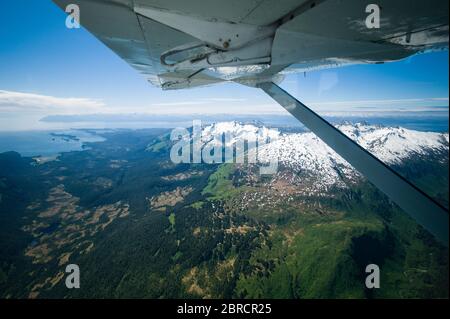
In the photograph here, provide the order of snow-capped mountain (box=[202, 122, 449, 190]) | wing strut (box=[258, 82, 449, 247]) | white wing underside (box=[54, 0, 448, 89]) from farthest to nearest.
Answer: snow-capped mountain (box=[202, 122, 449, 190]), wing strut (box=[258, 82, 449, 247]), white wing underside (box=[54, 0, 448, 89])

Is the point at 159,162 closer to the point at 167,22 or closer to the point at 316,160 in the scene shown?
the point at 316,160

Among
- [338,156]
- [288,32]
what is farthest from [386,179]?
[338,156]

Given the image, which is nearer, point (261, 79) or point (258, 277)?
point (261, 79)

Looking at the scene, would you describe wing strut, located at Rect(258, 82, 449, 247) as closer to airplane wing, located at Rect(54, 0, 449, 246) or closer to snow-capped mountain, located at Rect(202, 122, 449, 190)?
airplane wing, located at Rect(54, 0, 449, 246)

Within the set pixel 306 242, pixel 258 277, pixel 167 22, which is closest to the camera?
pixel 167 22

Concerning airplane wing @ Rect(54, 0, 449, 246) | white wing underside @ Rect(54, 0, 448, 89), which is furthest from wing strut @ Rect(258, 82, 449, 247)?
white wing underside @ Rect(54, 0, 448, 89)

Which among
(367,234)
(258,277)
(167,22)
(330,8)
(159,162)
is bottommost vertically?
(258,277)

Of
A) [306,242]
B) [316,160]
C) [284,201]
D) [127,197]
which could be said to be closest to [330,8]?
[306,242]
